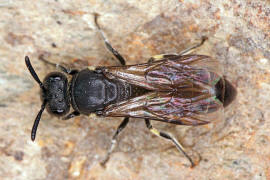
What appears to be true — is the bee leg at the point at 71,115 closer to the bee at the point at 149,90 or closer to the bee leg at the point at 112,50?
the bee at the point at 149,90

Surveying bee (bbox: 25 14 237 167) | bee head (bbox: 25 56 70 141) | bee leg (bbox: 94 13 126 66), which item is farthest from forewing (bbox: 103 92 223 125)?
bee leg (bbox: 94 13 126 66)

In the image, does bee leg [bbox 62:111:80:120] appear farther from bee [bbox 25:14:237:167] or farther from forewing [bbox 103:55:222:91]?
forewing [bbox 103:55:222:91]

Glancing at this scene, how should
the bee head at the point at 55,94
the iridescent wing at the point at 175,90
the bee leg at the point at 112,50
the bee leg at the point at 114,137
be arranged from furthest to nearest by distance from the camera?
the bee leg at the point at 114,137, the bee leg at the point at 112,50, the bee head at the point at 55,94, the iridescent wing at the point at 175,90

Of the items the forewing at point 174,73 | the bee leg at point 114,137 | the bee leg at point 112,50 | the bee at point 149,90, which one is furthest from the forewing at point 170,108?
the bee leg at point 112,50

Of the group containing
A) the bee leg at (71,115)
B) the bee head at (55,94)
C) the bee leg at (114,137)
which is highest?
the bee head at (55,94)

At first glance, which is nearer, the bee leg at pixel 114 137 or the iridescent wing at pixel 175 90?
the iridescent wing at pixel 175 90

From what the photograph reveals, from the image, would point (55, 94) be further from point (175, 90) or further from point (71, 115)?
point (175, 90)

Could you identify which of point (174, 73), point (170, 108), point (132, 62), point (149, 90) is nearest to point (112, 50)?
point (132, 62)
